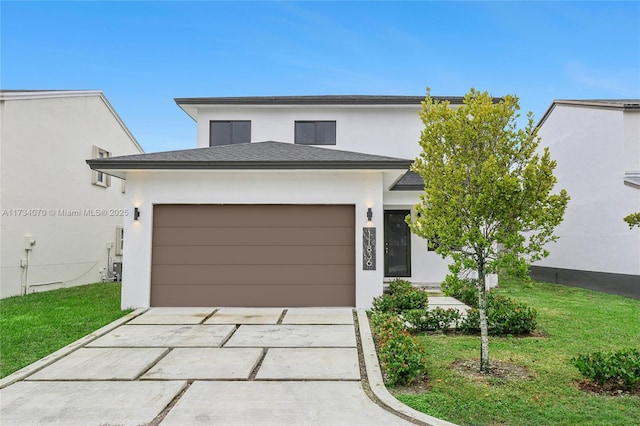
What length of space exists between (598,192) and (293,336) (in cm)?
1202

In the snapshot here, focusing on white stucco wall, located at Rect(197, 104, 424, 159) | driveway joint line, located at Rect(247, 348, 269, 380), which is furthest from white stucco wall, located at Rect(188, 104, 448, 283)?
driveway joint line, located at Rect(247, 348, 269, 380)

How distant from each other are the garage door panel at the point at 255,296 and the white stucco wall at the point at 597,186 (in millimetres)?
9269

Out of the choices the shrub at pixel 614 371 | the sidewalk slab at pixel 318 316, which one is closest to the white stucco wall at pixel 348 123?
the sidewalk slab at pixel 318 316

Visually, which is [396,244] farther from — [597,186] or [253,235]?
[597,186]

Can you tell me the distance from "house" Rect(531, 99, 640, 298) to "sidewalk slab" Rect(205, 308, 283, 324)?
10842mm

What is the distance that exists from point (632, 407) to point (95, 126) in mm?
Result: 18107

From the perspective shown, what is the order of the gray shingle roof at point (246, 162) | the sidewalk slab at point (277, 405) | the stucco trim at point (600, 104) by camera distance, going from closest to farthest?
the sidewalk slab at point (277, 405)
the gray shingle roof at point (246, 162)
the stucco trim at point (600, 104)

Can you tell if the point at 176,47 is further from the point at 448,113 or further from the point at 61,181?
the point at 448,113

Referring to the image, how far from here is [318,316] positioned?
8.30 meters

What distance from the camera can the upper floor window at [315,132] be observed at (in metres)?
15.0

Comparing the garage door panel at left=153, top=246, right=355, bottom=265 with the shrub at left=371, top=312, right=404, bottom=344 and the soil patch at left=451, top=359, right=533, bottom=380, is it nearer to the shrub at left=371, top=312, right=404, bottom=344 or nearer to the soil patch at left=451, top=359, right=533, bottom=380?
the shrub at left=371, top=312, right=404, bottom=344

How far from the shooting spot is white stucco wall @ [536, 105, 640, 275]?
11750 millimetres

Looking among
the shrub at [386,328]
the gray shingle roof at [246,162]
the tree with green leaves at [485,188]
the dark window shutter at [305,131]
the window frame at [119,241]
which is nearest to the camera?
the tree with green leaves at [485,188]

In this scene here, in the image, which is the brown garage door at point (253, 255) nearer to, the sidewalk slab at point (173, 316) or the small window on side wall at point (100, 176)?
the sidewalk slab at point (173, 316)
